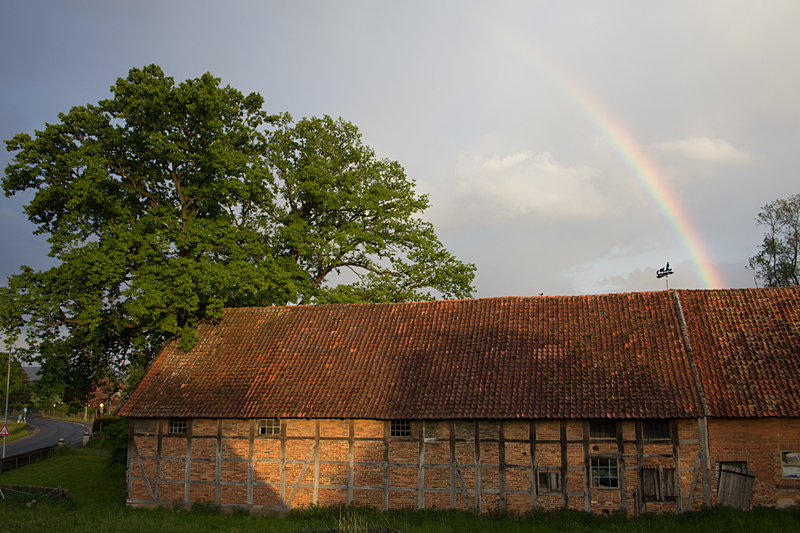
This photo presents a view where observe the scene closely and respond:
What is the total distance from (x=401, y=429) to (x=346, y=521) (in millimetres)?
2997

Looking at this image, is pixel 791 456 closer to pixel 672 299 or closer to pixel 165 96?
pixel 672 299

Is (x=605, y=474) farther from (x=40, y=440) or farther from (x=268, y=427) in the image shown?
(x=40, y=440)

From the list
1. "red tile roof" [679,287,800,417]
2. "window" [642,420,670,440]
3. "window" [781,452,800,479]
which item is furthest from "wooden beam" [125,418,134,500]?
"window" [781,452,800,479]

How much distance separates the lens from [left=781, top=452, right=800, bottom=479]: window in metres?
14.5

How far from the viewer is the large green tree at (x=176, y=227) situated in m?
20.4

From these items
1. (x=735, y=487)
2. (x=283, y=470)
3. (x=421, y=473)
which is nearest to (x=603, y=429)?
(x=735, y=487)

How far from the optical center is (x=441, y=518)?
15.1m

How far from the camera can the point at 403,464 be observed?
16.3 metres

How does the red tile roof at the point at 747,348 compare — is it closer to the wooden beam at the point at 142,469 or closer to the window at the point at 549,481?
the window at the point at 549,481

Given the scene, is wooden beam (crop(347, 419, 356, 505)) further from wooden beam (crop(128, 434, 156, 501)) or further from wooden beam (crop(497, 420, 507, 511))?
wooden beam (crop(128, 434, 156, 501))

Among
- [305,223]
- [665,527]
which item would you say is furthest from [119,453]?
[665,527]

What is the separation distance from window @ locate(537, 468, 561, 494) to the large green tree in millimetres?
11827

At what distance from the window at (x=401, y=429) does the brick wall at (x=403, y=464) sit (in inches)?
6.4

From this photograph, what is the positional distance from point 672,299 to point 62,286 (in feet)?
67.2
